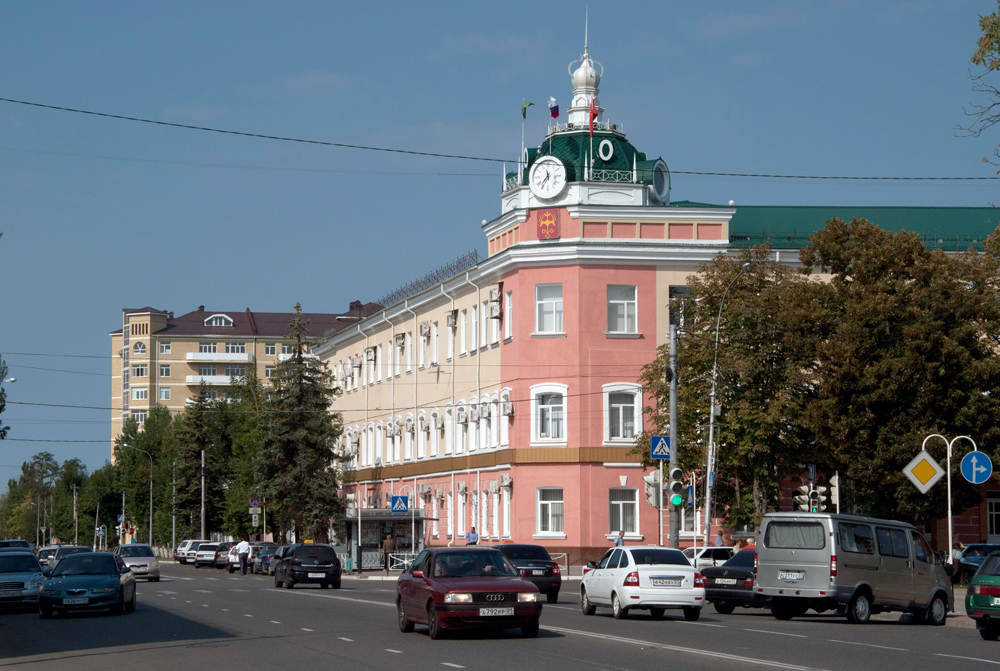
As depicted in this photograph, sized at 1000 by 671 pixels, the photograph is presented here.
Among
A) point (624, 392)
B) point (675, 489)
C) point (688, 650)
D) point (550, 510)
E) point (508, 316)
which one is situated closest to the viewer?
point (688, 650)

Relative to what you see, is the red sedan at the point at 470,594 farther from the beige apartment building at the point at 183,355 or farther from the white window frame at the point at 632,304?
the beige apartment building at the point at 183,355

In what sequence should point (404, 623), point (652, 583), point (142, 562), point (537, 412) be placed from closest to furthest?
point (404, 623) < point (652, 583) < point (142, 562) < point (537, 412)

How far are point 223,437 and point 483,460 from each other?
5082 cm

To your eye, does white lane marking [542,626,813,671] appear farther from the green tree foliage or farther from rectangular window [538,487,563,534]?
the green tree foliage

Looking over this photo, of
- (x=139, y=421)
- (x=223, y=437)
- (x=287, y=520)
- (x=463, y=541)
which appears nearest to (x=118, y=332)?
(x=139, y=421)

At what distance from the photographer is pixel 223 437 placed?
102 metres

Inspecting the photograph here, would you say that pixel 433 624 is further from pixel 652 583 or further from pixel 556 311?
pixel 556 311

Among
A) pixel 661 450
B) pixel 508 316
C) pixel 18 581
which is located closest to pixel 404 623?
pixel 18 581

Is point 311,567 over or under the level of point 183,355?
under

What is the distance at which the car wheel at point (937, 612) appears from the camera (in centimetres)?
2588

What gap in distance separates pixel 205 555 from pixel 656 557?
56.2 m

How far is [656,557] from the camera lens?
25281 mm

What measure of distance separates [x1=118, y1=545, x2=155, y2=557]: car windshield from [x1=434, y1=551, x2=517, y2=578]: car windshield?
33.1 m

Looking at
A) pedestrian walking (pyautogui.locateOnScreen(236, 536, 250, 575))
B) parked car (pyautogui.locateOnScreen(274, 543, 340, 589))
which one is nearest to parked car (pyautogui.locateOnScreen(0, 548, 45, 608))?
parked car (pyautogui.locateOnScreen(274, 543, 340, 589))
